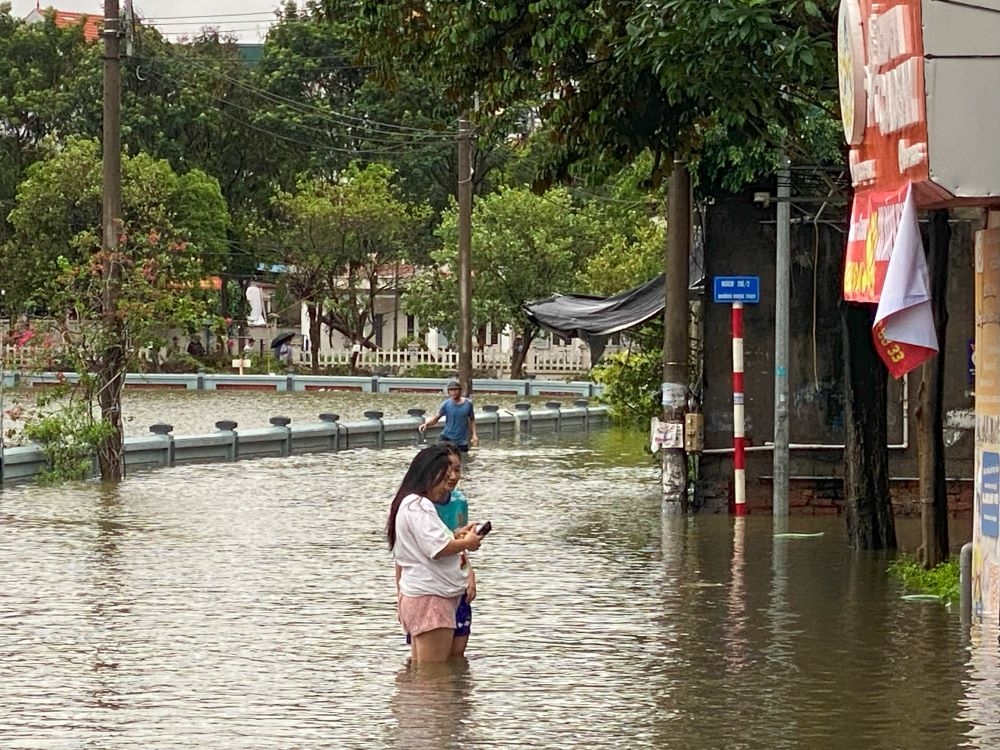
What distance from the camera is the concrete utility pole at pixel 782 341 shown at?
71.9ft

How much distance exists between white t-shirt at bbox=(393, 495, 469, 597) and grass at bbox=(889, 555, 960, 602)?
4.92m

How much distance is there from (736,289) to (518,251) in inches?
1750

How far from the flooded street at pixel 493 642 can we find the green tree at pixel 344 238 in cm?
4731

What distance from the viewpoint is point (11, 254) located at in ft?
234

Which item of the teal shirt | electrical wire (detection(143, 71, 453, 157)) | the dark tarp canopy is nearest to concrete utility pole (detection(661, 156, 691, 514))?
the dark tarp canopy

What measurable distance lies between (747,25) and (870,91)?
261cm

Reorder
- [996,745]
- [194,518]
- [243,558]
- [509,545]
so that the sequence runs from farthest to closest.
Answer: [194,518], [509,545], [243,558], [996,745]

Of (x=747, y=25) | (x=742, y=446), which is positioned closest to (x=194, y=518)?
(x=742, y=446)

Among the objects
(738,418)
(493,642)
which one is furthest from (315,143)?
(493,642)

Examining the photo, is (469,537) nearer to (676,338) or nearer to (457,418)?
(676,338)

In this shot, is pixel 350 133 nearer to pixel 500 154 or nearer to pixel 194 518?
pixel 500 154

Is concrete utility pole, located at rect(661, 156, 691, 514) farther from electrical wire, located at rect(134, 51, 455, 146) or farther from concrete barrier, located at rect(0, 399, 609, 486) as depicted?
electrical wire, located at rect(134, 51, 455, 146)

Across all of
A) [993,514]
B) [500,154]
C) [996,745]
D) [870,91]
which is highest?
[500,154]

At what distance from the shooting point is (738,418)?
22422mm
